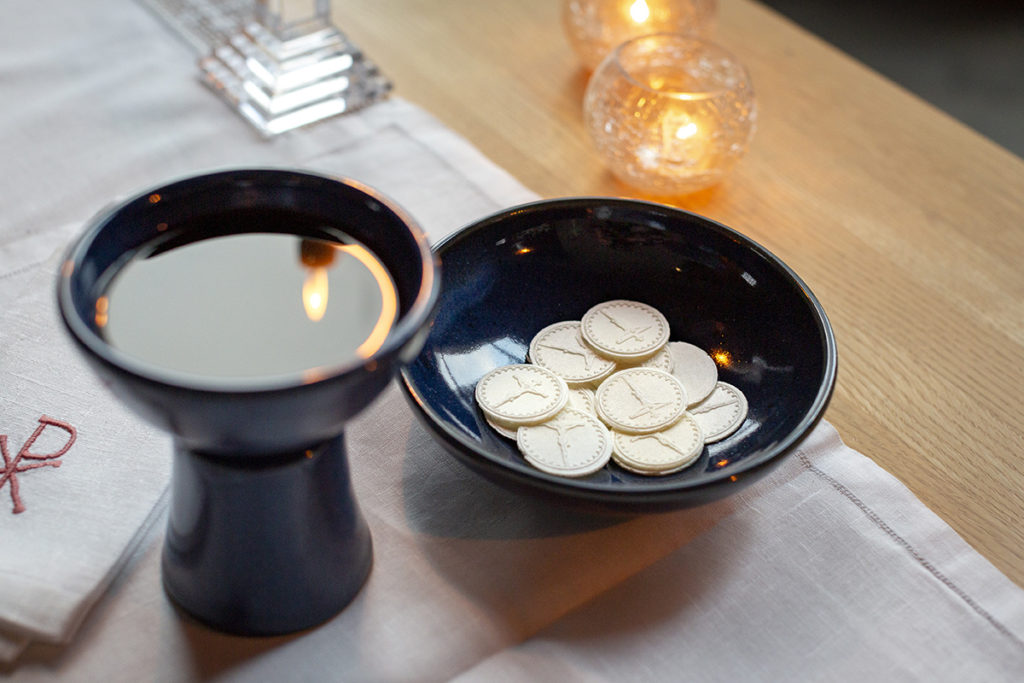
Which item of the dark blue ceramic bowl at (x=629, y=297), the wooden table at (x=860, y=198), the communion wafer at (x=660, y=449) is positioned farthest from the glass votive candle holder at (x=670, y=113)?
the communion wafer at (x=660, y=449)

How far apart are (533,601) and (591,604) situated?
0.02m

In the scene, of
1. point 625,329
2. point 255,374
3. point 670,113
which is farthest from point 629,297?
point 255,374

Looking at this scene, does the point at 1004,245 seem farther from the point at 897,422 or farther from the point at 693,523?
the point at 693,523

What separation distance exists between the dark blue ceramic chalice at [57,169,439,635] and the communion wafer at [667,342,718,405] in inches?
6.8

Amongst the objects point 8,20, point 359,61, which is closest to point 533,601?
point 359,61

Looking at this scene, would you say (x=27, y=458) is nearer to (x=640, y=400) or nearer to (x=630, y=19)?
(x=640, y=400)

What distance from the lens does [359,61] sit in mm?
732

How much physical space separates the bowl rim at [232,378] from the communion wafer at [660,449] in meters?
0.15

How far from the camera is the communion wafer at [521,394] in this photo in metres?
0.44

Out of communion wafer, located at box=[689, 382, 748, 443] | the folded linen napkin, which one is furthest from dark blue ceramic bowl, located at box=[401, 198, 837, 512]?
the folded linen napkin

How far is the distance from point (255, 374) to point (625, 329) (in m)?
0.23

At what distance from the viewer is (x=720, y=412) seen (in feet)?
1.49

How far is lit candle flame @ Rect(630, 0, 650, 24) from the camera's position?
2.40ft

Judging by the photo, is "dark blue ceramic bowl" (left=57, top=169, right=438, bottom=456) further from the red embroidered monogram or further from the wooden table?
the wooden table
